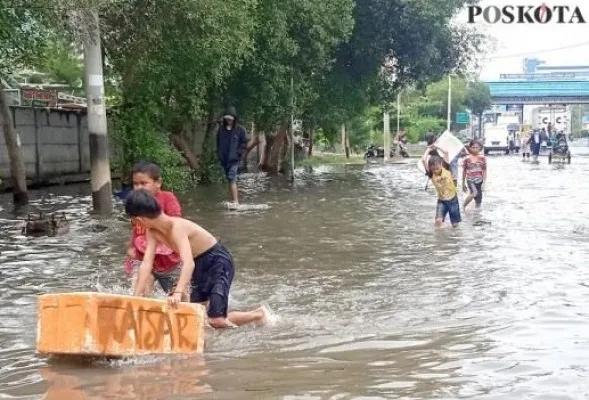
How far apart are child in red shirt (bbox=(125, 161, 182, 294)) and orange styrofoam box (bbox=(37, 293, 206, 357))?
2.62ft

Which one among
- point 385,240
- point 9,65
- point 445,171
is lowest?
point 385,240

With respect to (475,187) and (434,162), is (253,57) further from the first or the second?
(434,162)

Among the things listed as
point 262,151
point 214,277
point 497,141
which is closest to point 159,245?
point 214,277

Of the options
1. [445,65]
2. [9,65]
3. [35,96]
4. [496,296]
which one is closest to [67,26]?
[9,65]

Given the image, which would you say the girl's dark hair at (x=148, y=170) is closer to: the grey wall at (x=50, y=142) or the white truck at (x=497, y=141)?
the grey wall at (x=50, y=142)

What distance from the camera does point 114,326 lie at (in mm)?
5641

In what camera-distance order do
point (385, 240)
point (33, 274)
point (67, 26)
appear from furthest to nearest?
point (385, 240), point (67, 26), point (33, 274)

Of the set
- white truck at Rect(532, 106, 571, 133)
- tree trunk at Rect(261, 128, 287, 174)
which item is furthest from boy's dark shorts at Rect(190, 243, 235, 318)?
white truck at Rect(532, 106, 571, 133)

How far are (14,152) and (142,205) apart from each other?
12.1 metres

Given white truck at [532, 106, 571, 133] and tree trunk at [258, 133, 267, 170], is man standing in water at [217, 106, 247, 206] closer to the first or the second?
tree trunk at [258, 133, 267, 170]

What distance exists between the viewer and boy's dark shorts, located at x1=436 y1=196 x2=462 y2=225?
→ 510 inches

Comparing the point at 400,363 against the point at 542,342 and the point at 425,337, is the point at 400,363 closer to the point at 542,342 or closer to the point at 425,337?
the point at 425,337

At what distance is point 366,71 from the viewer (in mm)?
27688

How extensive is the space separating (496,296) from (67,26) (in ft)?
21.0
